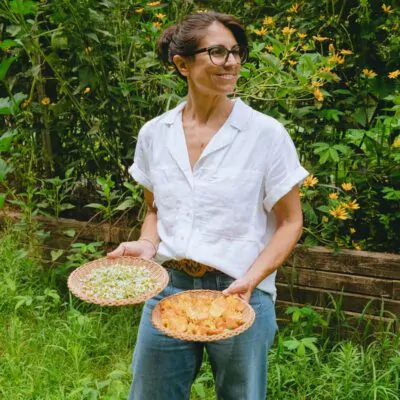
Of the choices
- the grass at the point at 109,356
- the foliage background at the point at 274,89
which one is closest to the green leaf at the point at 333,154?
the foliage background at the point at 274,89

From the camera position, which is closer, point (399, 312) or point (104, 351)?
point (399, 312)

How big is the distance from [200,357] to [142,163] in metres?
0.59

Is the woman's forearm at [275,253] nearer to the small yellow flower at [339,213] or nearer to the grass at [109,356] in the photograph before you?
the grass at [109,356]

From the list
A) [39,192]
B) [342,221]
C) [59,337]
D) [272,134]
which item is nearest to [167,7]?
[39,192]

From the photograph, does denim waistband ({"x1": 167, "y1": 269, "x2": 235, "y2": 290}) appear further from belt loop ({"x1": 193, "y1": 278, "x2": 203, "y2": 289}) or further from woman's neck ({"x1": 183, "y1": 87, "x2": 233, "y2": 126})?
woman's neck ({"x1": 183, "y1": 87, "x2": 233, "y2": 126})

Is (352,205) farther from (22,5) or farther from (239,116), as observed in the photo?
(22,5)

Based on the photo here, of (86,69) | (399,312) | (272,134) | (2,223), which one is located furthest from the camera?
(2,223)

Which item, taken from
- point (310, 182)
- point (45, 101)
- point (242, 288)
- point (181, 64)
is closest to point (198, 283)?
point (242, 288)

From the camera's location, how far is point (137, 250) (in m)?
1.95

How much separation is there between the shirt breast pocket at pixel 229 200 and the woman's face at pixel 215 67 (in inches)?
8.8

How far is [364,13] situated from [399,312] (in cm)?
136

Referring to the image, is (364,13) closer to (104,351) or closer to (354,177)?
(354,177)

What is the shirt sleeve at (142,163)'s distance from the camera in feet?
6.41

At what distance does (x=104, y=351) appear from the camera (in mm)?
3094
